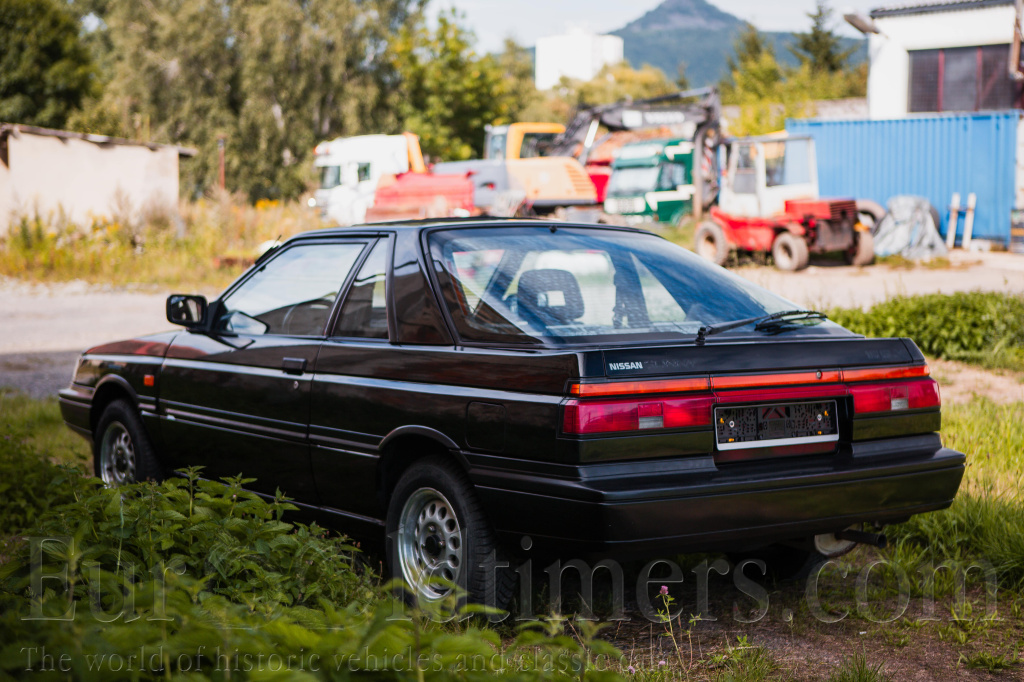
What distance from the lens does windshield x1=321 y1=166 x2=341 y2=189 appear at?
3069cm

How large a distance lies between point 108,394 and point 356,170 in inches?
990

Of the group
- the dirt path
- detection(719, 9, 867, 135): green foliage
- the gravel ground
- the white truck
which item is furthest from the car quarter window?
detection(719, 9, 867, 135): green foliage

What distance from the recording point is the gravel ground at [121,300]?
464 inches

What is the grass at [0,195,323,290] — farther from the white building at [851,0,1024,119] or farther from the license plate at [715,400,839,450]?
the license plate at [715,400,839,450]

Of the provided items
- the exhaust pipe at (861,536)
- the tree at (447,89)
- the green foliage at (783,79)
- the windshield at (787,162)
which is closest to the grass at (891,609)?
the exhaust pipe at (861,536)

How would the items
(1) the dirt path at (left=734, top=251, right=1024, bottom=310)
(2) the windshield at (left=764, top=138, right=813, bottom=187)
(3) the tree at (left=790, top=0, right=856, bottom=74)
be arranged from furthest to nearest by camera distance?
(3) the tree at (left=790, top=0, right=856, bottom=74), (2) the windshield at (left=764, top=138, right=813, bottom=187), (1) the dirt path at (left=734, top=251, right=1024, bottom=310)

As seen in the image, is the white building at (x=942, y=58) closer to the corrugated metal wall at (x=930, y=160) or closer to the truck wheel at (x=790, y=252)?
the corrugated metal wall at (x=930, y=160)

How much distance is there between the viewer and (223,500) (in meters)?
3.23

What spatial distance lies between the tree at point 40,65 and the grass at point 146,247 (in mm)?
25836

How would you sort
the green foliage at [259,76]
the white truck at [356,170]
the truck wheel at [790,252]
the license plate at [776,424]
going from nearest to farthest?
the license plate at [776,424]
the truck wheel at [790,252]
the white truck at [356,170]
the green foliage at [259,76]

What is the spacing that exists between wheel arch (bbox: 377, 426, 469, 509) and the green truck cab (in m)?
22.8

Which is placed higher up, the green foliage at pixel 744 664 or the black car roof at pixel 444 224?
the black car roof at pixel 444 224

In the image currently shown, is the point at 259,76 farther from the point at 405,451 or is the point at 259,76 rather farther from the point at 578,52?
the point at 578,52

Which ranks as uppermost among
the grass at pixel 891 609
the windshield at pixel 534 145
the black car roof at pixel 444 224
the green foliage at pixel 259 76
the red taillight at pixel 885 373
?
the green foliage at pixel 259 76
